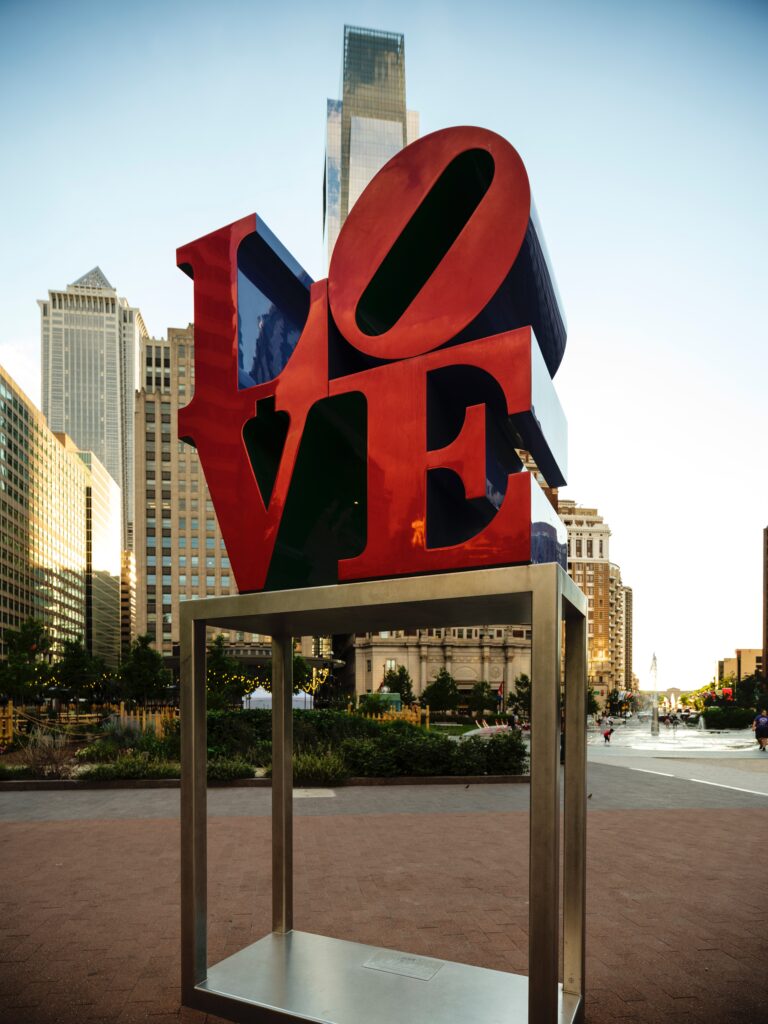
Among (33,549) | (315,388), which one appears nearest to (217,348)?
(315,388)

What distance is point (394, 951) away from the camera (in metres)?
5.87

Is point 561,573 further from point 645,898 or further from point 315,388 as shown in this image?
point 645,898

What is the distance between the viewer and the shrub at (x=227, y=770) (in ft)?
53.2

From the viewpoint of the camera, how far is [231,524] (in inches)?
189

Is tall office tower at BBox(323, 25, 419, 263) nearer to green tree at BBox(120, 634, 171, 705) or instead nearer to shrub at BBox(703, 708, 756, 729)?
green tree at BBox(120, 634, 171, 705)

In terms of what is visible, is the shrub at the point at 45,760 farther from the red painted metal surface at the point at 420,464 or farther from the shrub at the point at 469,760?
the red painted metal surface at the point at 420,464

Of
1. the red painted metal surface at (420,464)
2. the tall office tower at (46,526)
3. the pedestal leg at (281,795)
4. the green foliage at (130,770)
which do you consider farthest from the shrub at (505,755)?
the tall office tower at (46,526)

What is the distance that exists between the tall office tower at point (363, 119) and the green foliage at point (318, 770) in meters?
144

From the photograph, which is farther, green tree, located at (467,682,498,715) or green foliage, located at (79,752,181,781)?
green tree, located at (467,682,498,715)

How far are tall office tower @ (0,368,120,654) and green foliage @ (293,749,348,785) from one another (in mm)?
124530

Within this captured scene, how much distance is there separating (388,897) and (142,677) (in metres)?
57.2

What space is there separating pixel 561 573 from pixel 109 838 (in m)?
Result: 9.77

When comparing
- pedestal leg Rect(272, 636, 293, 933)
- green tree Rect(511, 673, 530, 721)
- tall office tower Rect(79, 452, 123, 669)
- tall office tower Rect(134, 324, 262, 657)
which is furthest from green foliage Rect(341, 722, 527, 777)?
tall office tower Rect(79, 452, 123, 669)

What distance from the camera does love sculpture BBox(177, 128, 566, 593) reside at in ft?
13.0
